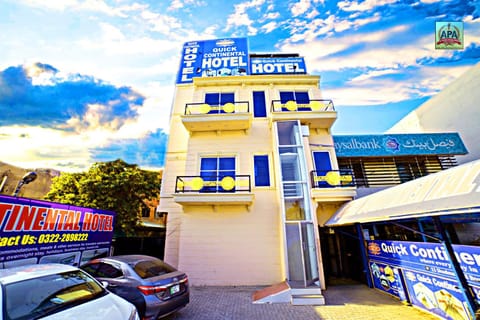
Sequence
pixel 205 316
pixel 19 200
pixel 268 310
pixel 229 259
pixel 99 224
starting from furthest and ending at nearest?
pixel 229 259
pixel 99 224
pixel 268 310
pixel 205 316
pixel 19 200

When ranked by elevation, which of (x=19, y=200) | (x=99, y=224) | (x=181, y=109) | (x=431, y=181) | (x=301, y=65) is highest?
(x=301, y=65)

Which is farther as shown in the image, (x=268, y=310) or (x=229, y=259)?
(x=229, y=259)

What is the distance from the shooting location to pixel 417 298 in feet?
17.0

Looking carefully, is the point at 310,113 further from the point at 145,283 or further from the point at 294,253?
the point at 145,283

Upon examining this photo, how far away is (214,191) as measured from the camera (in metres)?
8.95

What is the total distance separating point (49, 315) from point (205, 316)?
146 inches

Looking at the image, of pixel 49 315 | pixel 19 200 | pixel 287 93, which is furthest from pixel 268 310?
pixel 287 93

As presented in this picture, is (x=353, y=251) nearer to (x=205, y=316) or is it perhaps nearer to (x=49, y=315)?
(x=205, y=316)

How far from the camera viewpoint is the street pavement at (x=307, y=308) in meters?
4.99

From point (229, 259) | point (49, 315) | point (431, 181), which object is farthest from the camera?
point (229, 259)

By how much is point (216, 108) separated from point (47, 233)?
7.95 metres

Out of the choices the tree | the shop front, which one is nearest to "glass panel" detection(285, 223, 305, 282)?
the shop front

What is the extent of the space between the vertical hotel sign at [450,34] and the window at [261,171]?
12698 mm

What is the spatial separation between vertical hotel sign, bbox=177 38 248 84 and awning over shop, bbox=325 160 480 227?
10.7 meters
